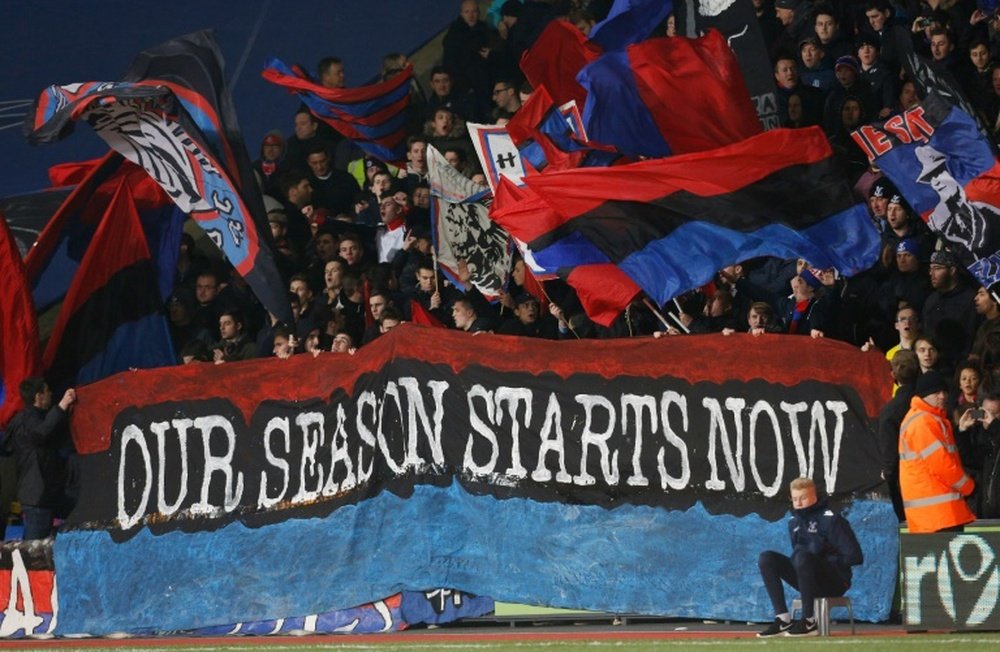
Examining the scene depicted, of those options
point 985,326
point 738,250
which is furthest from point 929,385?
point 738,250

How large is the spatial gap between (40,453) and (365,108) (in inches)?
235

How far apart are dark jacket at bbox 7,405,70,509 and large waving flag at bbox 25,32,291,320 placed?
1.99 m

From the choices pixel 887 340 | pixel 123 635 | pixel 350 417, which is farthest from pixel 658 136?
pixel 123 635

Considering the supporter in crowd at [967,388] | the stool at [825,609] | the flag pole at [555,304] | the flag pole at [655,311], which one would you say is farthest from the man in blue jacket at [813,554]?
the flag pole at [555,304]

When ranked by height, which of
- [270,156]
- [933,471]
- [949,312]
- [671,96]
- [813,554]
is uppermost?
[270,156]

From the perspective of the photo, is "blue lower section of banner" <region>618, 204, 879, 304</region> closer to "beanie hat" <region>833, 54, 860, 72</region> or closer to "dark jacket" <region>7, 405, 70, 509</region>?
"beanie hat" <region>833, 54, 860, 72</region>

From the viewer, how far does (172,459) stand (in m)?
16.0

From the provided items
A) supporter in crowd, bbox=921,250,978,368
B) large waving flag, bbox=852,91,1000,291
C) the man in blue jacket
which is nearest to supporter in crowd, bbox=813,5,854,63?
large waving flag, bbox=852,91,1000,291

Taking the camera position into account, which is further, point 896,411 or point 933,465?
point 896,411

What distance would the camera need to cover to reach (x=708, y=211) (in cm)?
1480

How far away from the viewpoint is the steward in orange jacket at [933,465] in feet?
42.9

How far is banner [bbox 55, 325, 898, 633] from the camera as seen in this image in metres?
14.1

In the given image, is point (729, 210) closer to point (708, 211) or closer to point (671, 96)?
point (708, 211)

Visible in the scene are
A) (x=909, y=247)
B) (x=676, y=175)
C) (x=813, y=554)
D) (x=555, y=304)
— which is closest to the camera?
(x=813, y=554)
